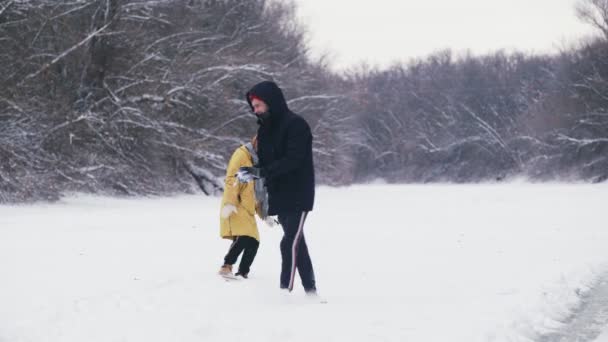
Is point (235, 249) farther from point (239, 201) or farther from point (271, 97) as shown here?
point (271, 97)

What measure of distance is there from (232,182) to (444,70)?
8062cm

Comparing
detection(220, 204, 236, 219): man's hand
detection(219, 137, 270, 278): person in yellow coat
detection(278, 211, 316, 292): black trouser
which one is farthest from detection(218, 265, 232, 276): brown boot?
detection(278, 211, 316, 292): black trouser

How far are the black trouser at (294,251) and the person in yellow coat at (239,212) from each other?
1.99 ft

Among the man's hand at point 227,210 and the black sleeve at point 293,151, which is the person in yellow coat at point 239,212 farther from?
the black sleeve at point 293,151

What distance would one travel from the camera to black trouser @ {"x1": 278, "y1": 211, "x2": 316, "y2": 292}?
7020 millimetres

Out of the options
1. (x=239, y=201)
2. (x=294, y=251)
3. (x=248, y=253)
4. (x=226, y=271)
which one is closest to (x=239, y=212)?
(x=239, y=201)

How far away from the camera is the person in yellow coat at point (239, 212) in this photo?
25.3ft

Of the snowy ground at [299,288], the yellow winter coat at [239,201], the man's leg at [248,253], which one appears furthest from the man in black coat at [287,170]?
the man's leg at [248,253]

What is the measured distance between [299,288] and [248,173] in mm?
1387

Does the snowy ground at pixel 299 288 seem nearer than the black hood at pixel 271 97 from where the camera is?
Yes

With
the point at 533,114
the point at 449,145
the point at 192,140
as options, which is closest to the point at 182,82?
the point at 192,140

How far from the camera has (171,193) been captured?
2870cm

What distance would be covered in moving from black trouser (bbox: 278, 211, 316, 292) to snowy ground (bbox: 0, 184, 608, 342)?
154 millimetres

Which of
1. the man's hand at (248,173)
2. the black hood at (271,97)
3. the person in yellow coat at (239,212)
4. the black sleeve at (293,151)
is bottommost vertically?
the person in yellow coat at (239,212)
